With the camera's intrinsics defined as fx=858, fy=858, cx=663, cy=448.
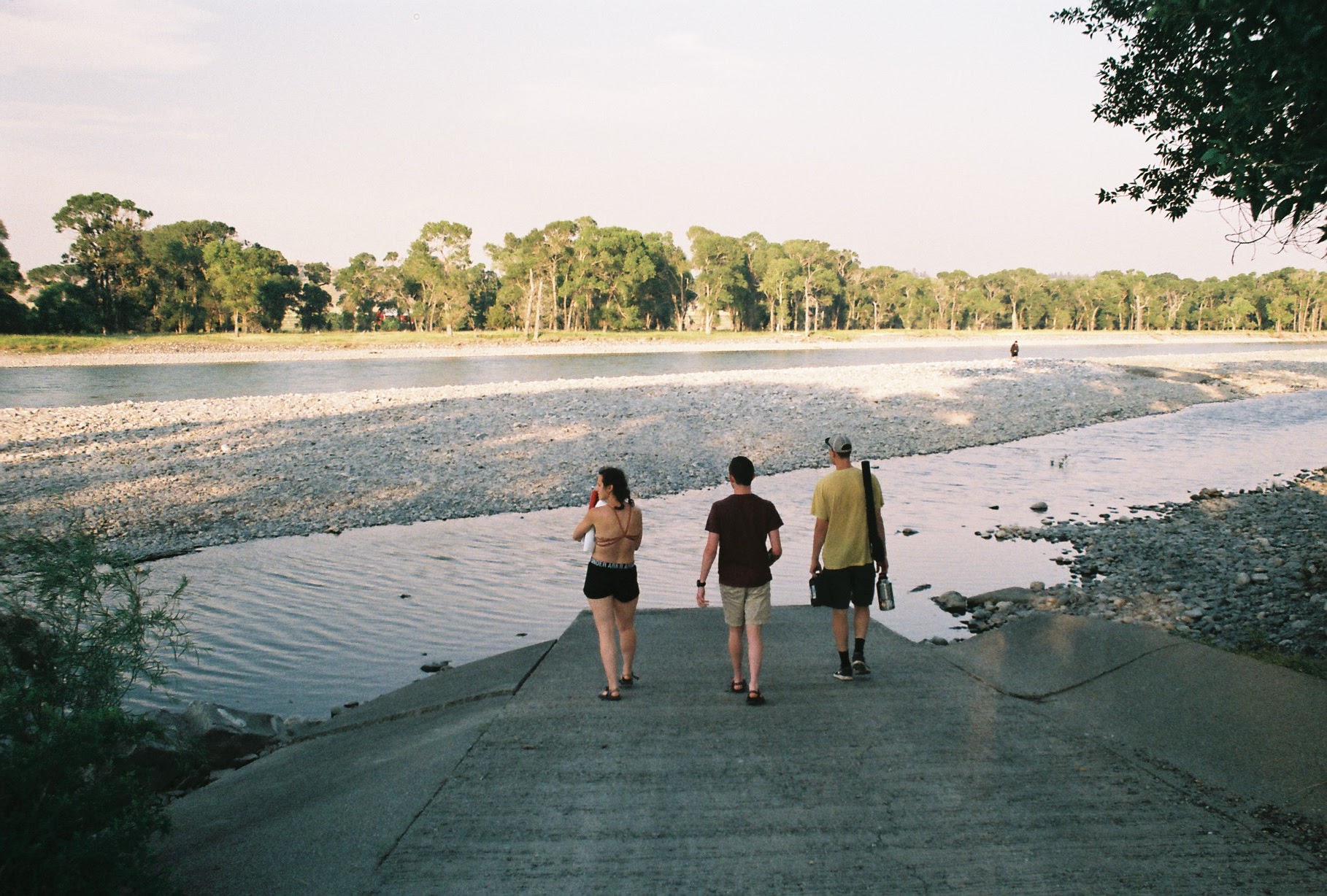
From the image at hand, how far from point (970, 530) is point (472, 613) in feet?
27.4

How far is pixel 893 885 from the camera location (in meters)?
3.63

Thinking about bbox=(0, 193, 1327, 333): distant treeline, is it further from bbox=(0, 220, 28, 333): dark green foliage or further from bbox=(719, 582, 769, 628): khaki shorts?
bbox=(719, 582, 769, 628): khaki shorts

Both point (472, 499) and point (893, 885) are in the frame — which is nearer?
point (893, 885)

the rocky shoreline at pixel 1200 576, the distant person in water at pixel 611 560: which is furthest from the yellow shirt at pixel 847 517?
the rocky shoreline at pixel 1200 576

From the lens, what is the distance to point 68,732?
11.6 feet

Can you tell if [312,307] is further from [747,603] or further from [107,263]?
[747,603]

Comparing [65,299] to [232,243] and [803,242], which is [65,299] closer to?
[232,243]

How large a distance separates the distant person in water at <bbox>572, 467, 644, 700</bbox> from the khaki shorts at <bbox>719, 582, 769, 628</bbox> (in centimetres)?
63

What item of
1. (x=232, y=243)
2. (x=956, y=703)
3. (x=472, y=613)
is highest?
(x=232, y=243)

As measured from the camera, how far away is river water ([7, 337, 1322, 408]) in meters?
37.5

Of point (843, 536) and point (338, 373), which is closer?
point (843, 536)

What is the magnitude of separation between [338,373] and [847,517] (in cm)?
4850

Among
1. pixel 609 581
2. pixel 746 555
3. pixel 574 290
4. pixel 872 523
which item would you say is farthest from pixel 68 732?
pixel 574 290

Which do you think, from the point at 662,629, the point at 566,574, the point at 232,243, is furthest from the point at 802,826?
A: the point at 232,243
